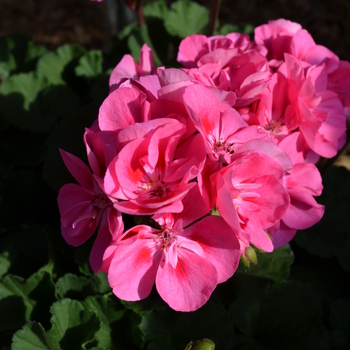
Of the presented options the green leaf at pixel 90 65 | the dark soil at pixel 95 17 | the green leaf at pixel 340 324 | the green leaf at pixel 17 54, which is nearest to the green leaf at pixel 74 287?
the green leaf at pixel 340 324

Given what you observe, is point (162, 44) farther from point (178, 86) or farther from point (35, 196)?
point (178, 86)

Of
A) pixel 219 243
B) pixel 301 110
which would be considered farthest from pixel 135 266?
pixel 301 110

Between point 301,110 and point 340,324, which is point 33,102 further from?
point 340,324

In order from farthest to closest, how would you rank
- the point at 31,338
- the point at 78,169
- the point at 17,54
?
the point at 17,54, the point at 31,338, the point at 78,169

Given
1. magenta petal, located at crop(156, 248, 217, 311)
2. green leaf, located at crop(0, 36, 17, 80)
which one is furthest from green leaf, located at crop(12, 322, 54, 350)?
green leaf, located at crop(0, 36, 17, 80)

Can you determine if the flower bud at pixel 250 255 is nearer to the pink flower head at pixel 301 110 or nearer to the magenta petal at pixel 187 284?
the magenta petal at pixel 187 284
